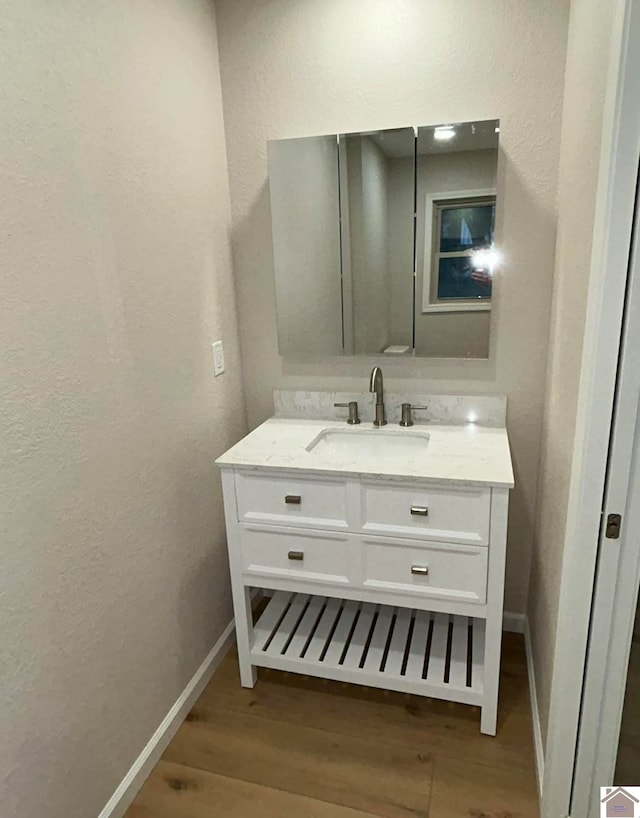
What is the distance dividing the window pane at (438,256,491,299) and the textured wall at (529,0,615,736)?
23 centimetres

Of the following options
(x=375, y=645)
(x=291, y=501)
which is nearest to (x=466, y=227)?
(x=291, y=501)

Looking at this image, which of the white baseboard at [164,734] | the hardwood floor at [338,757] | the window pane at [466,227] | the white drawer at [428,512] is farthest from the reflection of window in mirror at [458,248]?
the white baseboard at [164,734]

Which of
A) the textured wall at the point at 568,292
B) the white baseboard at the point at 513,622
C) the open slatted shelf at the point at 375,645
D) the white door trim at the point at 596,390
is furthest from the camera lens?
the white baseboard at the point at 513,622

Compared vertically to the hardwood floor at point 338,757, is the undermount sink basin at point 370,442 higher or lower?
higher

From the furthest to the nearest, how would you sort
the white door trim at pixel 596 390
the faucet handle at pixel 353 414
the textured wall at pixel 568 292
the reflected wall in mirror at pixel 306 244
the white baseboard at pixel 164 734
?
the faucet handle at pixel 353 414
the reflected wall in mirror at pixel 306 244
the white baseboard at pixel 164 734
the textured wall at pixel 568 292
the white door trim at pixel 596 390

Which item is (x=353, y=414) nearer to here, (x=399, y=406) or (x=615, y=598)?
(x=399, y=406)

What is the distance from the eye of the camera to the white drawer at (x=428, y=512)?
4.94ft

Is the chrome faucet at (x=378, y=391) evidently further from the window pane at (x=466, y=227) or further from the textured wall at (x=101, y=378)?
the textured wall at (x=101, y=378)

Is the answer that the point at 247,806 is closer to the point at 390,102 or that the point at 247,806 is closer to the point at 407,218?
the point at 407,218

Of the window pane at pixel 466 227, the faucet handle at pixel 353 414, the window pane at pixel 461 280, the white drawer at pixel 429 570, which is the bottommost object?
the white drawer at pixel 429 570

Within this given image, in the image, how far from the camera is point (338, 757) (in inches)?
65.0

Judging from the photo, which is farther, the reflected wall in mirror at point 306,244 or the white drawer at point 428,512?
the reflected wall in mirror at point 306,244

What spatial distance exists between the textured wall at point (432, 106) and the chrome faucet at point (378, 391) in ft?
0.35

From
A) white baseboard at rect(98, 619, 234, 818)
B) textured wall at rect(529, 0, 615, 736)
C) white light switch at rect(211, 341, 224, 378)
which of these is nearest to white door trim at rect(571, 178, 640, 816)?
textured wall at rect(529, 0, 615, 736)
